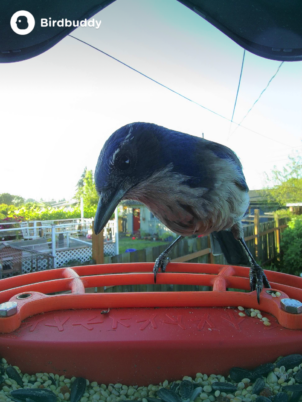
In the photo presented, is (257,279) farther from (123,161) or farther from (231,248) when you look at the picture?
(123,161)

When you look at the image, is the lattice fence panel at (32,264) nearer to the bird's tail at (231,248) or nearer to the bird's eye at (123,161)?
the bird's tail at (231,248)

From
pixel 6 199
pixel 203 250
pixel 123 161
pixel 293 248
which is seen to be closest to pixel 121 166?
pixel 123 161

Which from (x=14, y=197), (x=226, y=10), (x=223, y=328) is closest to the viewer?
(x=223, y=328)

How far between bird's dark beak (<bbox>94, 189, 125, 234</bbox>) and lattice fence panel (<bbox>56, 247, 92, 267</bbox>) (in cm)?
336

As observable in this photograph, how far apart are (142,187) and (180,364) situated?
0.52 m

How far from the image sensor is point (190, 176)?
3.39 ft

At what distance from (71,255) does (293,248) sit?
4770 millimetres

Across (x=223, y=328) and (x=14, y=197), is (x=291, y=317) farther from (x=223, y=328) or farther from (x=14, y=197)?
(x=14, y=197)

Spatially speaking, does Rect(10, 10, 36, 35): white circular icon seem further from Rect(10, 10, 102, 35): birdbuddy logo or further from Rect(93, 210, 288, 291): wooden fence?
Rect(93, 210, 288, 291): wooden fence

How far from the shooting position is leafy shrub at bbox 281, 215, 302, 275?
6.15 metres

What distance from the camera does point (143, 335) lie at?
2.26ft

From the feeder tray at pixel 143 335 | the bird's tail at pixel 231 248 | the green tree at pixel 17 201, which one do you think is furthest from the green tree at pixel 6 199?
the feeder tray at pixel 143 335

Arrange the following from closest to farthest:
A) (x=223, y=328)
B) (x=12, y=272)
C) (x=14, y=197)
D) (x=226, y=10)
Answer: (x=223, y=328), (x=226, y=10), (x=12, y=272), (x=14, y=197)

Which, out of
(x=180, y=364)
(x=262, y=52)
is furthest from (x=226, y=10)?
(x=180, y=364)
